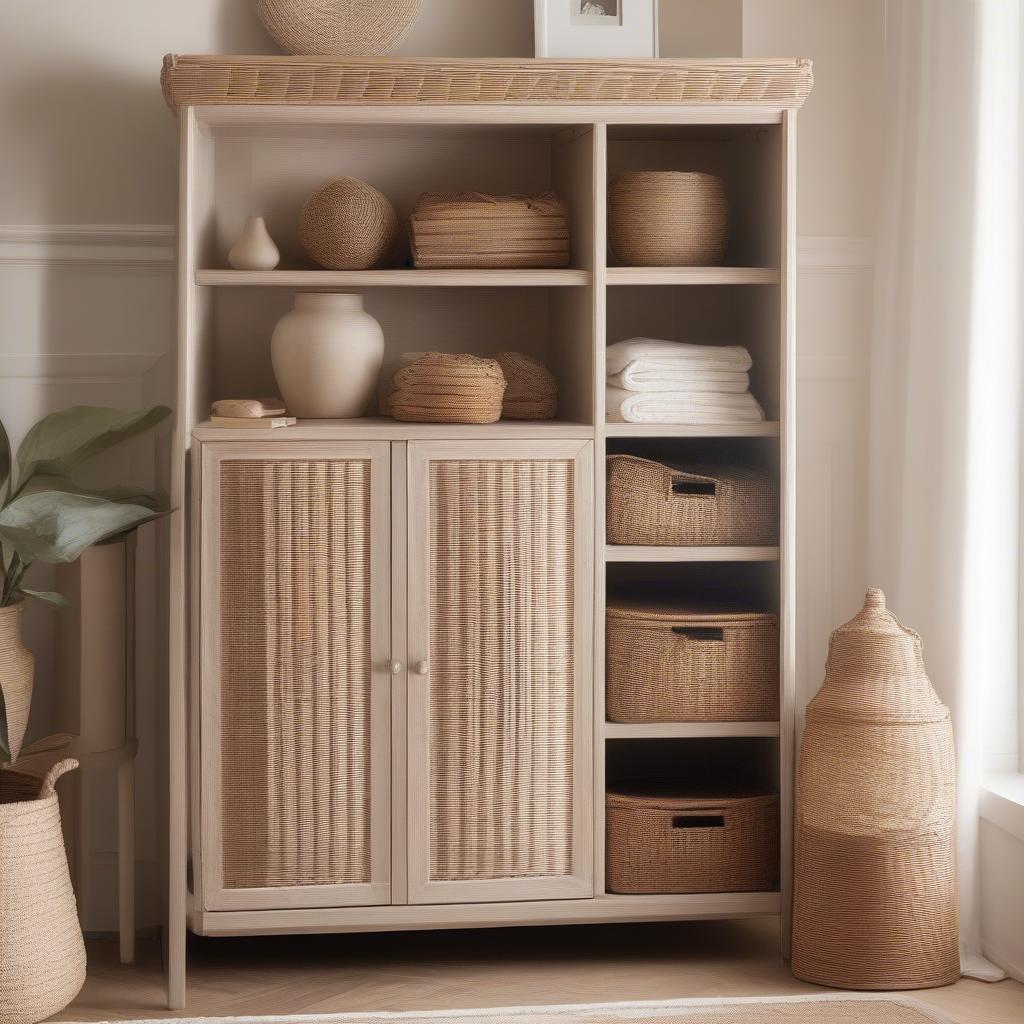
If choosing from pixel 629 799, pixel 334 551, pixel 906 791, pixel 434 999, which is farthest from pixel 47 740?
pixel 906 791

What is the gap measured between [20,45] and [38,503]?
3.55 ft

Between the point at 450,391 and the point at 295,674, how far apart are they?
0.62 m

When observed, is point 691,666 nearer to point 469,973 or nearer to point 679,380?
point 679,380

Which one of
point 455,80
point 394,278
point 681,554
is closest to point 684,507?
point 681,554

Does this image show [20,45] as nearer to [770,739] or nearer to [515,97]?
[515,97]

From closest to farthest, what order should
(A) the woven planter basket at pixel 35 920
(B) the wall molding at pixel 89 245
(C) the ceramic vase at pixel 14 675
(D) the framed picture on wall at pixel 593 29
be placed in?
(A) the woven planter basket at pixel 35 920 < (C) the ceramic vase at pixel 14 675 < (D) the framed picture on wall at pixel 593 29 < (B) the wall molding at pixel 89 245

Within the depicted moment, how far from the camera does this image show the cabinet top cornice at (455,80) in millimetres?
2467

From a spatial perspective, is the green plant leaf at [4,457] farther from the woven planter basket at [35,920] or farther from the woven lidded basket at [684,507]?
the woven lidded basket at [684,507]

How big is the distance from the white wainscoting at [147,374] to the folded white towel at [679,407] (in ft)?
1.38

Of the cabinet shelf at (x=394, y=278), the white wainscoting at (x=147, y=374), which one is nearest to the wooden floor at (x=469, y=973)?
the white wainscoting at (x=147, y=374)

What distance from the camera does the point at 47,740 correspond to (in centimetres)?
266

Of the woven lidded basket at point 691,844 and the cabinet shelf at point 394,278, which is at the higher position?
the cabinet shelf at point 394,278

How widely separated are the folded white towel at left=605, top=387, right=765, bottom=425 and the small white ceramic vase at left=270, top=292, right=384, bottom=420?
0.52 m

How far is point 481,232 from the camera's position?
2646 millimetres
